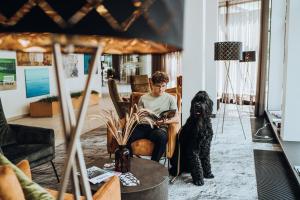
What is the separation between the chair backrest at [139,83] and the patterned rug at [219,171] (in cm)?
164

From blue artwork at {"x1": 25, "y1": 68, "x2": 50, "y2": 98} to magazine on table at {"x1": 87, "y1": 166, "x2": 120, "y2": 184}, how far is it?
603 cm

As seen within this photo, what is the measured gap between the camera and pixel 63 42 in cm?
56

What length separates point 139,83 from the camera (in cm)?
712

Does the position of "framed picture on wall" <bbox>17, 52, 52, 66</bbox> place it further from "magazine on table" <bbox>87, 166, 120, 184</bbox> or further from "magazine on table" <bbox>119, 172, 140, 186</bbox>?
"magazine on table" <bbox>119, 172, 140, 186</bbox>

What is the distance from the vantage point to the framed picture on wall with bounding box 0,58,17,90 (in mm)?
7082

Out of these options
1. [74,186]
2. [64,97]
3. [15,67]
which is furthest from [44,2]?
[15,67]

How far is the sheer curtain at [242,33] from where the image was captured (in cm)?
947

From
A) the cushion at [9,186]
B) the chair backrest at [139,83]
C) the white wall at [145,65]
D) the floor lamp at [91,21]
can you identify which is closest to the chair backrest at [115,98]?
the chair backrest at [139,83]

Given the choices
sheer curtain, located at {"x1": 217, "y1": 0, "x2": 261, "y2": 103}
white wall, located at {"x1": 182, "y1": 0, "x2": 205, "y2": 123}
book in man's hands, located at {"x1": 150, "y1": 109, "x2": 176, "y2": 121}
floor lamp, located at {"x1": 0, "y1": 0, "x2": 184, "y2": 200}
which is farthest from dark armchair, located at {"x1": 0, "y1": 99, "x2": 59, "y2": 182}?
sheer curtain, located at {"x1": 217, "y1": 0, "x2": 261, "y2": 103}

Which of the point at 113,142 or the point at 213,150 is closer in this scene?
the point at 113,142

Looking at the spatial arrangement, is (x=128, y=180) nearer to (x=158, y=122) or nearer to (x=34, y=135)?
(x=158, y=122)

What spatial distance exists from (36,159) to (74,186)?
2567mm

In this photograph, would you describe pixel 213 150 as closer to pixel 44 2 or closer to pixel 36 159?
pixel 36 159

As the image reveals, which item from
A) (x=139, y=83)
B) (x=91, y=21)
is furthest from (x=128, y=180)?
(x=139, y=83)
